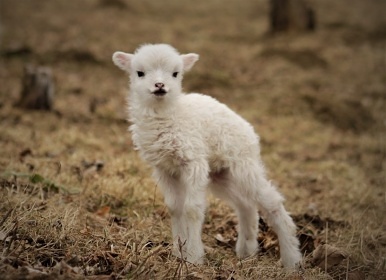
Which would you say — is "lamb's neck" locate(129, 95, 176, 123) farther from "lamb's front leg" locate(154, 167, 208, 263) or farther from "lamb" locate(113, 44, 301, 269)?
"lamb's front leg" locate(154, 167, 208, 263)

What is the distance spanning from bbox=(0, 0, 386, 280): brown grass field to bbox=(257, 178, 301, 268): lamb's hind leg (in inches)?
5.3

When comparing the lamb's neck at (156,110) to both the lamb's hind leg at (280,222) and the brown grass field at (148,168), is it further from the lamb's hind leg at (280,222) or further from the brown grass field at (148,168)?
the lamb's hind leg at (280,222)

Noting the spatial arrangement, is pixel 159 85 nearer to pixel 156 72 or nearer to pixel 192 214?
pixel 156 72

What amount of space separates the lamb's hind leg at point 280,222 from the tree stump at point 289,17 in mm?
12082

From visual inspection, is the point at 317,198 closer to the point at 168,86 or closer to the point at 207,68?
the point at 168,86

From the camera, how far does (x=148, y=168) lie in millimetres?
6391

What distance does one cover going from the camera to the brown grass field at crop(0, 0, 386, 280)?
367 centimetres

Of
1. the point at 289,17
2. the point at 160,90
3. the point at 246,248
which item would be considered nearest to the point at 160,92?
the point at 160,90

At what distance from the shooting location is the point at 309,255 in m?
4.29

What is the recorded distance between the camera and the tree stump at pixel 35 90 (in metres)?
9.10

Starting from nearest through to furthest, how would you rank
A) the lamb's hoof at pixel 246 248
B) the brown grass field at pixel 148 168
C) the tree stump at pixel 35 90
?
the brown grass field at pixel 148 168 → the lamb's hoof at pixel 246 248 → the tree stump at pixel 35 90

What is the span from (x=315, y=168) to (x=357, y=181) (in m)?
0.86

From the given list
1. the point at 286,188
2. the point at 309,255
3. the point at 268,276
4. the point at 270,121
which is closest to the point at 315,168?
the point at 286,188

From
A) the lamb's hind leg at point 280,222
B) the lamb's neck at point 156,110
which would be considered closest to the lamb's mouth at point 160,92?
the lamb's neck at point 156,110
